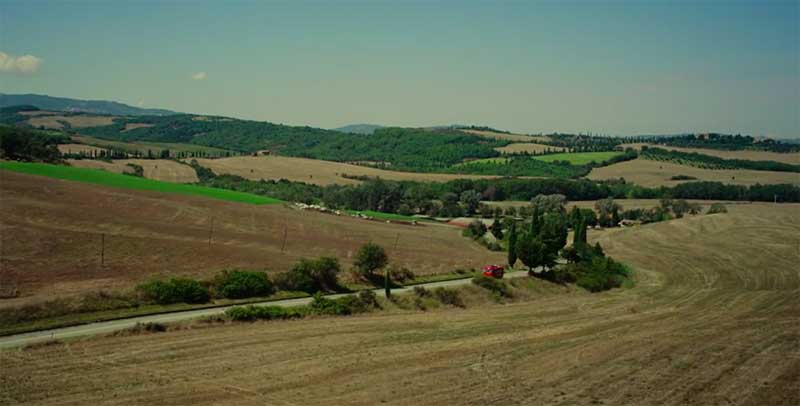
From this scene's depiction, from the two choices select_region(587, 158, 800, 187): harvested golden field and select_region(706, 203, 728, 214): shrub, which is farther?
select_region(587, 158, 800, 187): harvested golden field

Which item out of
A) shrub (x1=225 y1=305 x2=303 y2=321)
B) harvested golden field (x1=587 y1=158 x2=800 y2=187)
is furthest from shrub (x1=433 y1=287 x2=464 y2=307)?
harvested golden field (x1=587 y1=158 x2=800 y2=187)

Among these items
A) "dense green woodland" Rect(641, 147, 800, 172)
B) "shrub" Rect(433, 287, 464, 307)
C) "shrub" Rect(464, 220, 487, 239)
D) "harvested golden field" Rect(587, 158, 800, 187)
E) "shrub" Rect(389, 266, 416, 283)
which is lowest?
"shrub" Rect(433, 287, 464, 307)

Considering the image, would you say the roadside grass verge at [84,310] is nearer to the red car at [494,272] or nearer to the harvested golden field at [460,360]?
the harvested golden field at [460,360]

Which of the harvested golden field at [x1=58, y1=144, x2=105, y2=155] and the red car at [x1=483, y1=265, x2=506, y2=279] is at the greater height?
the harvested golden field at [x1=58, y1=144, x2=105, y2=155]

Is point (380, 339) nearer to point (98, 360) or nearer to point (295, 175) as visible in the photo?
point (98, 360)

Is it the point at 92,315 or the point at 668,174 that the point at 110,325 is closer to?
the point at 92,315

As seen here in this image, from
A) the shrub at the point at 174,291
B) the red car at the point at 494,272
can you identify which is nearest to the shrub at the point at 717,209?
Result: the red car at the point at 494,272

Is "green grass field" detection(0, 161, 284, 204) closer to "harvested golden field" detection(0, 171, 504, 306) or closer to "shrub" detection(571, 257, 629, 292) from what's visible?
"harvested golden field" detection(0, 171, 504, 306)
